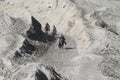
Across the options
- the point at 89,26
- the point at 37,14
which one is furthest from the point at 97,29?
the point at 37,14

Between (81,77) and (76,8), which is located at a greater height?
(76,8)

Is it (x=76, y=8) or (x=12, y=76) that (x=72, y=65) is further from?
(x=76, y=8)

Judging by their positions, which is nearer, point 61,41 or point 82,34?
point 61,41

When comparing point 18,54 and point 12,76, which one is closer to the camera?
point 12,76

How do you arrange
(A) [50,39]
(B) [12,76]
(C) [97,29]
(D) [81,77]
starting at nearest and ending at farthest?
(B) [12,76] < (D) [81,77] < (C) [97,29] < (A) [50,39]

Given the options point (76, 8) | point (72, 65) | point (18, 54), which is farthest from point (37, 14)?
point (72, 65)

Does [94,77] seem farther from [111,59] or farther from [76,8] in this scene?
[76,8]

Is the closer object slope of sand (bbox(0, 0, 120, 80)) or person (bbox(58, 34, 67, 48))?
slope of sand (bbox(0, 0, 120, 80))

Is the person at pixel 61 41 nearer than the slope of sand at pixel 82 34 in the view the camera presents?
No

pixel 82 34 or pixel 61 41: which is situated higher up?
pixel 82 34

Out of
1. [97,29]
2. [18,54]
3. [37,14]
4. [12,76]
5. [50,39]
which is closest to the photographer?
[12,76]
